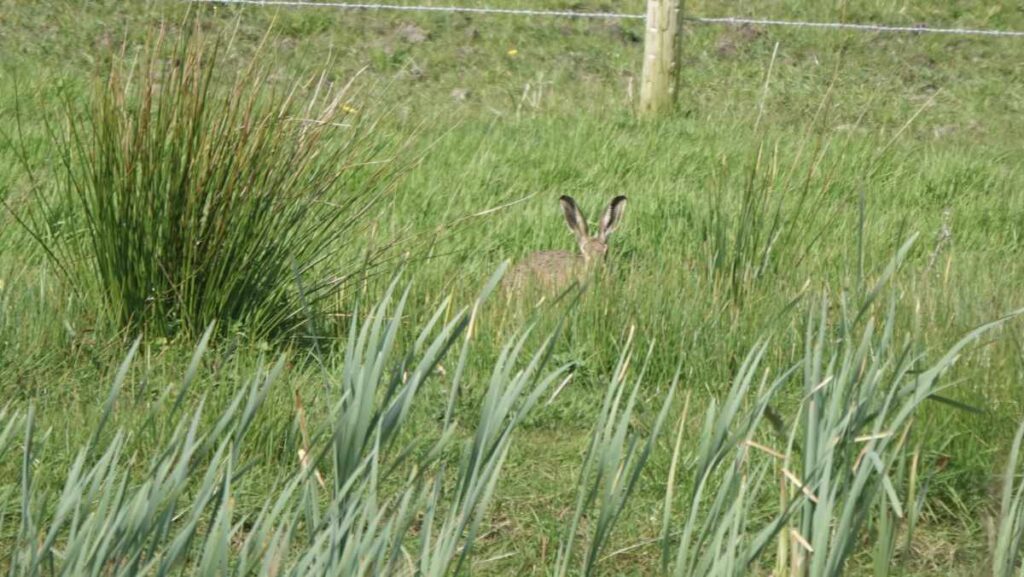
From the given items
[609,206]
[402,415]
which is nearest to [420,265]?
[609,206]

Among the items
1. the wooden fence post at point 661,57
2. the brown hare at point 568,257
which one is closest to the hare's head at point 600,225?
the brown hare at point 568,257

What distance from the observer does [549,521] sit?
2791mm

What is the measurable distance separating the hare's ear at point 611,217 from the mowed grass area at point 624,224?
7.3 inches

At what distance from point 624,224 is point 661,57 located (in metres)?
2.32

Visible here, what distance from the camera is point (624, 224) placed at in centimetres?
517

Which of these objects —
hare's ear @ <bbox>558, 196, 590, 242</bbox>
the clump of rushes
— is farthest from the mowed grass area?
hare's ear @ <bbox>558, 196, 590, 242</bbox>

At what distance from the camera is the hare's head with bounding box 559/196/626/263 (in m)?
4.55

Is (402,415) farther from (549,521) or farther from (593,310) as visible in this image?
(593,310)

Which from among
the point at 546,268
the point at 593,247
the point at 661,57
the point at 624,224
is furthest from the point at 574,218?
the point at 661,57

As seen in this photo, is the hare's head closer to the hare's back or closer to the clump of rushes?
the hare's back

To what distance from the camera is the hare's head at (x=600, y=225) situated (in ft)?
14.9

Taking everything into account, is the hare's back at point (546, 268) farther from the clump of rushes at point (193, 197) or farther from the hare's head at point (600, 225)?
the clump of rushes at point (193, 197)

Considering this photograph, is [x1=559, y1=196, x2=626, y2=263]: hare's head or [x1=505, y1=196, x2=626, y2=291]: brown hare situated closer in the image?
[x1=505, y1=196, x2=626, y2=291]: brown hare

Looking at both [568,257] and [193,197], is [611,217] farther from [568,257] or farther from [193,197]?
[193,197]
